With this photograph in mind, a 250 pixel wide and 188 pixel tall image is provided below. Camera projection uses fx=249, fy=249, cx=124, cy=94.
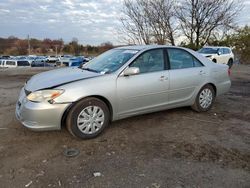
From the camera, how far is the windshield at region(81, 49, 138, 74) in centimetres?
427

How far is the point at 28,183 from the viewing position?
2691mm

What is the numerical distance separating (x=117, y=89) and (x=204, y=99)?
2.24 metres

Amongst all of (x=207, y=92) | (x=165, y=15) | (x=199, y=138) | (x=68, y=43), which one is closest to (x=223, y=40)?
(x=165, y=15)

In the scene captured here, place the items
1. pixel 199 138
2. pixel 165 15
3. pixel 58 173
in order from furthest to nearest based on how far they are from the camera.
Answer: pixel 165 15, pixel 199 138, pixel 58 173

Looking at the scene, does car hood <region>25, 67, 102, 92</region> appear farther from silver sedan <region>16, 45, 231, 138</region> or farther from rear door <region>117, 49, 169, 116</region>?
rear door <region>117, 49, 169, 116</region>

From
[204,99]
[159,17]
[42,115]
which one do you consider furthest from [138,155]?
[159,17]

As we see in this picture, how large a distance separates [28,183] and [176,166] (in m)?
1.73

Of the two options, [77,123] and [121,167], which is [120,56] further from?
[121,167]

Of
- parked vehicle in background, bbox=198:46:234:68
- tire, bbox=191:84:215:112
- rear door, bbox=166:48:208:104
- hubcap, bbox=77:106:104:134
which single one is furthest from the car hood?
parked vehicle in background, bbox=198:46:234:68

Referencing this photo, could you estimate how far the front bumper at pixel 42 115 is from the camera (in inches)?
139

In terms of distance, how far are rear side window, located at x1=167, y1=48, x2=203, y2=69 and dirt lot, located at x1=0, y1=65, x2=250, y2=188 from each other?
1053 mm

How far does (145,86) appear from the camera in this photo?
14.1 feet

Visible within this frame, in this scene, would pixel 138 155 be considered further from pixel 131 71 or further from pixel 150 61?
pixel 150 61

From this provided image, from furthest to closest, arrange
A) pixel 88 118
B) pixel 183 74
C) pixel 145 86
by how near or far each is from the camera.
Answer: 1. pixel 183 74
2. pixel 145 86
3. pixel 88 118
